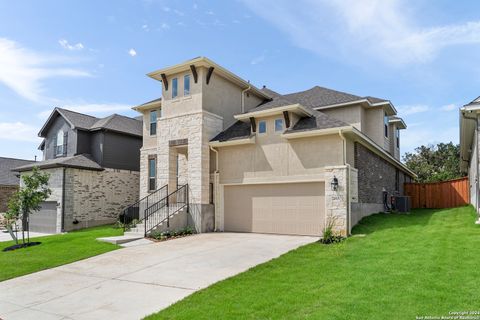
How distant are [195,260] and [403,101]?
18.7 m

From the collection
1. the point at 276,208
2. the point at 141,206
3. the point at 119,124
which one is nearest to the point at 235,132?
the point at 276,208

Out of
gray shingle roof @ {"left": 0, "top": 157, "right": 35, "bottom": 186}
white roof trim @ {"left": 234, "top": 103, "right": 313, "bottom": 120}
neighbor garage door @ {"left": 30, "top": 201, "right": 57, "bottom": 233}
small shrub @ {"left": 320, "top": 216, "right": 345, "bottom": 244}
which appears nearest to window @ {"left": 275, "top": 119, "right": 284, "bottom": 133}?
white roof trim @ {"left": 234, "top": 103, "right": 313, "bottom": 120}

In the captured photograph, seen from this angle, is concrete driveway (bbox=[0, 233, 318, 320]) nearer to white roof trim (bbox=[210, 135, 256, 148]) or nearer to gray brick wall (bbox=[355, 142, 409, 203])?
gray brick wall (bbox=[355, 142, 409, 203])

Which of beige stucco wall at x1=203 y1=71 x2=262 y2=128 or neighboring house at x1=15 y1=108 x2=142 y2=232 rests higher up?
beige stucco wall at x1=203 y1=71 x2=262 y2=128

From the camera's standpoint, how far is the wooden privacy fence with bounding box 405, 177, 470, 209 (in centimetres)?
2223

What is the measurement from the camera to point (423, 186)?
24.0 m

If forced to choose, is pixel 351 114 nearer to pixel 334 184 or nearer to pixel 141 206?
pixel 334 184

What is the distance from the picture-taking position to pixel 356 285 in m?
6.63

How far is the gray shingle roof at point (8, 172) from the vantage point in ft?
104

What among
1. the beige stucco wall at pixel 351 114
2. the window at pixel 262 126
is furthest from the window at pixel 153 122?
the beige stucco wall at pixel 351 114

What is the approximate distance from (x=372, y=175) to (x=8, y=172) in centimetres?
3237

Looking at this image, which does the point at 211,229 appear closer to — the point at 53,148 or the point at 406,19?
the point at 406,19

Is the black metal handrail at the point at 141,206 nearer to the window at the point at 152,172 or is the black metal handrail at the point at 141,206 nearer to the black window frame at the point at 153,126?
the window at the point at 152,172

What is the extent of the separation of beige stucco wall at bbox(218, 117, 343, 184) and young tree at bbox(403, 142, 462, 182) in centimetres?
3119
